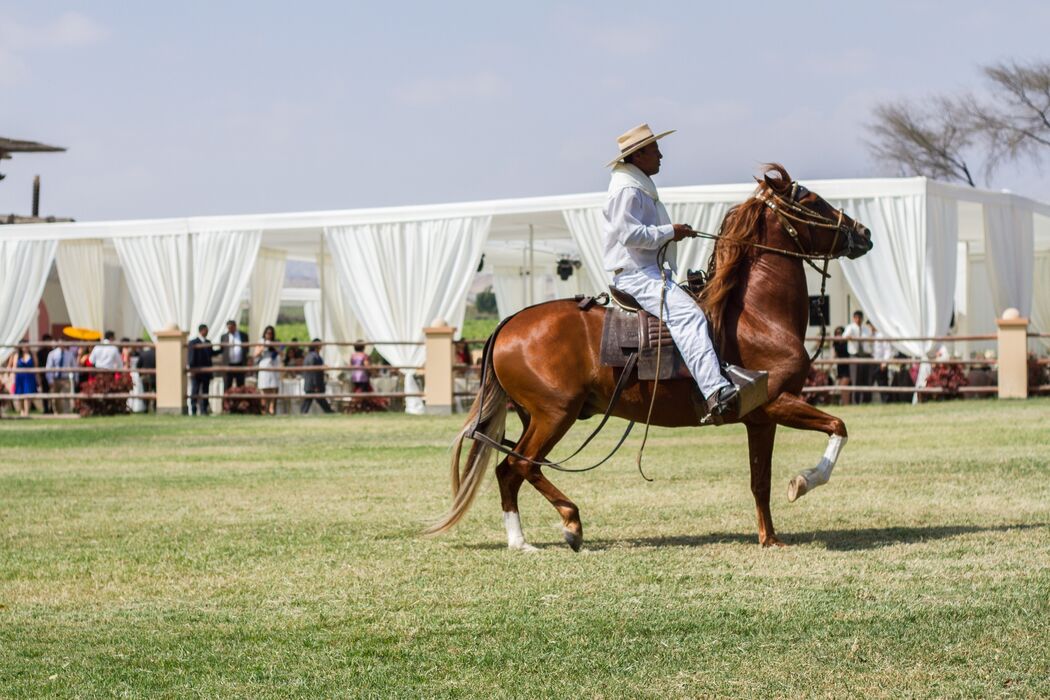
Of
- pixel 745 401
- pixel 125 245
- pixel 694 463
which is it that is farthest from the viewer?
pixel 125 245

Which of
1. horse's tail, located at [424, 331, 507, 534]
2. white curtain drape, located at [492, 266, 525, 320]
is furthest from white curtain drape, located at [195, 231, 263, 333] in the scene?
horse's tail, located at [424, 331, 507, 534]

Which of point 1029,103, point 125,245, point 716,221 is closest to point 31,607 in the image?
point 716,221

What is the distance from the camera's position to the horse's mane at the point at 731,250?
335 inches

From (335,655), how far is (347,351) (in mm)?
22870

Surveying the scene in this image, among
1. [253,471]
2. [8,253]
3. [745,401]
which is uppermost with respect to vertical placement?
[8,253]

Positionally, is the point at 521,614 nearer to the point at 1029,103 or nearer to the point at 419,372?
the point at 419,372

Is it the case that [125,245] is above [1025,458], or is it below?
above

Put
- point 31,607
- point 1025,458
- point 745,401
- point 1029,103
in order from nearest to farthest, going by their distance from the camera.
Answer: point 31,607, point 745,401, point 1025,458, point 1029,103

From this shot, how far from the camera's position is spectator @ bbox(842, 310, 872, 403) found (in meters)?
24.2

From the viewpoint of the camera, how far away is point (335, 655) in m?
5.71

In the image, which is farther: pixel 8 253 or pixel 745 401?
pixel 8 253

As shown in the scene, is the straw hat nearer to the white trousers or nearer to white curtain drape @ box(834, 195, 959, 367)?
the white trousers

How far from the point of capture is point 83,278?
28125 mm

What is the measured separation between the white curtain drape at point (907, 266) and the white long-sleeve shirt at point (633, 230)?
1502 cm
